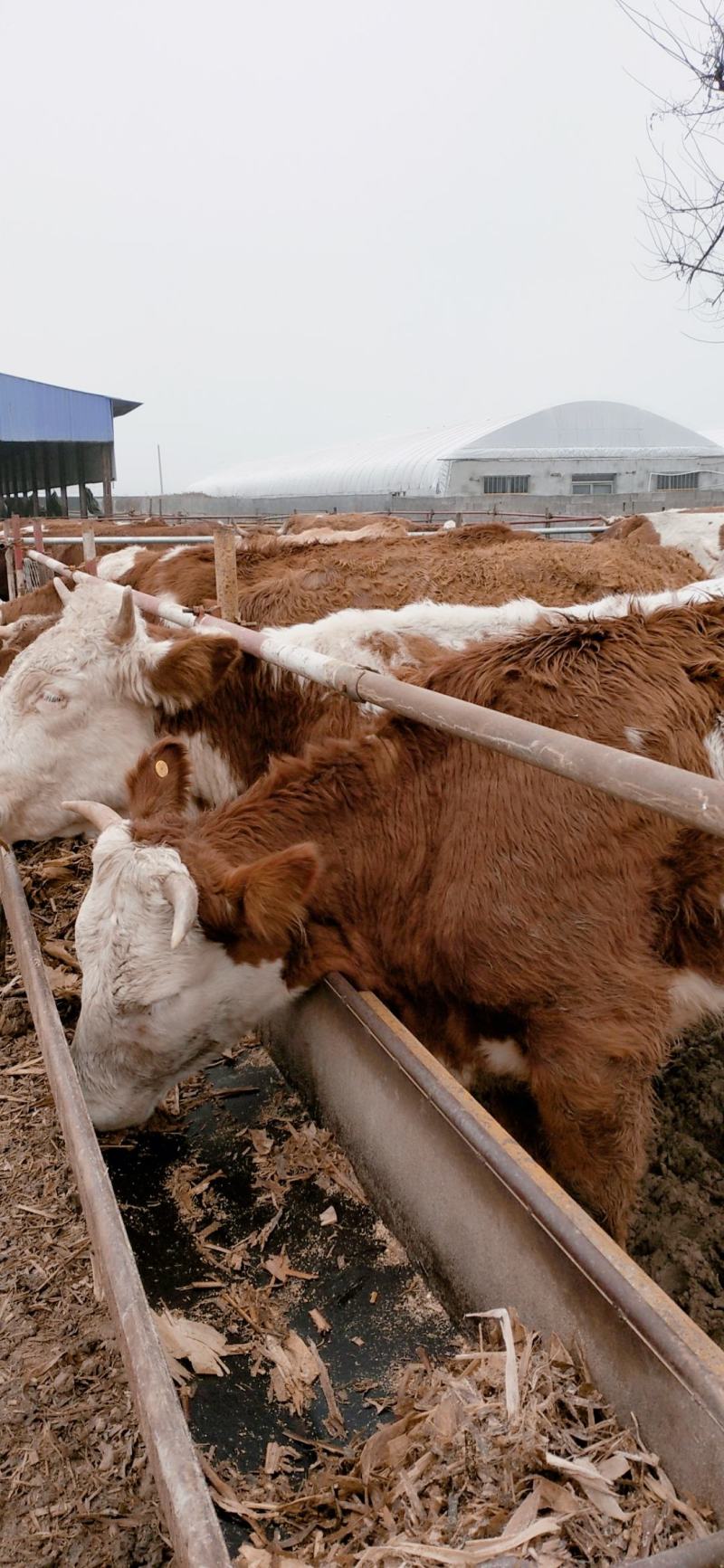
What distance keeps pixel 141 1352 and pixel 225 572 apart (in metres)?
3.44

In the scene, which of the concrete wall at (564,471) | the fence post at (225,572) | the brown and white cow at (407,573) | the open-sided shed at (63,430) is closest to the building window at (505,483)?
the concrete wall at (564,471)

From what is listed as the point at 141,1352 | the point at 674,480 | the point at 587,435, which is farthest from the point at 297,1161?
the point at 587,435

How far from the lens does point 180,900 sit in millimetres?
2553

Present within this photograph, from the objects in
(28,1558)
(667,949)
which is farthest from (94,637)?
(28,1558)

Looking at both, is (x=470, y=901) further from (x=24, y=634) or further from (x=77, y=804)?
(x=24, y=634)

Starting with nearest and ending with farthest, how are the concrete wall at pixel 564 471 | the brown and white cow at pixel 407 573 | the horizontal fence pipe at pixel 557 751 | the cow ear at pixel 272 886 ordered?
1. the horizontal fence pipe at pixel 557 751
2. the cow ear at pixel 272 886
3. the brown and white cow at pixel 407 573
4. the concrete wall at pixel 564 471

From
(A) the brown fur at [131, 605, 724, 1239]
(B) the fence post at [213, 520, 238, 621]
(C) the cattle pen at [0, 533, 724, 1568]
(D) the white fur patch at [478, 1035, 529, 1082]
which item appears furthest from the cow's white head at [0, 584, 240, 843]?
(D) the white fur patch at [478, 1035, 529, 1082]

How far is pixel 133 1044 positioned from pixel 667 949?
1532mm

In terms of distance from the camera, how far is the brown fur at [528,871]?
2750mm

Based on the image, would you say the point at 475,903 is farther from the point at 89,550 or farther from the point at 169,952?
the point at 89,550

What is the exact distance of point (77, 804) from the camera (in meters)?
3.27

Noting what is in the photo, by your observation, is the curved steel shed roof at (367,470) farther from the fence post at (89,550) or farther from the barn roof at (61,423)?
the fence post at (89,550)

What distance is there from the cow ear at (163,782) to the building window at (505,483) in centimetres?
3902

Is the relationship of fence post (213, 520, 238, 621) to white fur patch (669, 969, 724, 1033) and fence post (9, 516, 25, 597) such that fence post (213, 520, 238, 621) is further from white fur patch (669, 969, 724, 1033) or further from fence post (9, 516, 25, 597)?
fence post (9, 516, 25, 597)
